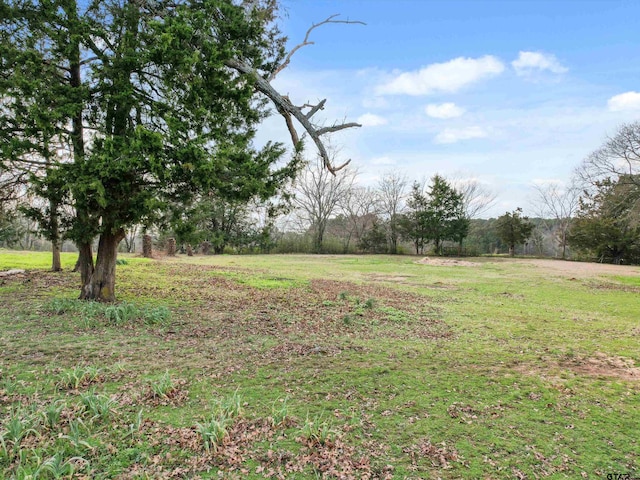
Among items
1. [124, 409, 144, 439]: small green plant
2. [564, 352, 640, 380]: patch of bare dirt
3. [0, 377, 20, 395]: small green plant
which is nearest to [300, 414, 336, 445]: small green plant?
[124, 409, 144, 439]: small green plant

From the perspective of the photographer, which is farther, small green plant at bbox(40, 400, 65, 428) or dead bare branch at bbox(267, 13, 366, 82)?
dead bare branch at bbox(267, 13, 366, 82)

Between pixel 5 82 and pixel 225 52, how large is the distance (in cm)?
319

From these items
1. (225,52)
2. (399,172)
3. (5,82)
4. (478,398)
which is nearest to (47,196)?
(5,82)

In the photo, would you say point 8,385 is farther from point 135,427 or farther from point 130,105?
point 130,105

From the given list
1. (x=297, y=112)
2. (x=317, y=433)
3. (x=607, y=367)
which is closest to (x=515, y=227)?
(x=607, y=367)

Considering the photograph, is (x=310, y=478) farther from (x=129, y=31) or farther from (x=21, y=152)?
(x=129, y=31)

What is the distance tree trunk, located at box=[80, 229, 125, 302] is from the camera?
709 centimetres

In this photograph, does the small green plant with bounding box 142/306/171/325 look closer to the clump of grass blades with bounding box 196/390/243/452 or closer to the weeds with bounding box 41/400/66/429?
the weeds with bounding box 41/400/66/429

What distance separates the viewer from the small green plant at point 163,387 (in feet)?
10.8

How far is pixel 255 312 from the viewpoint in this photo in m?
7.40

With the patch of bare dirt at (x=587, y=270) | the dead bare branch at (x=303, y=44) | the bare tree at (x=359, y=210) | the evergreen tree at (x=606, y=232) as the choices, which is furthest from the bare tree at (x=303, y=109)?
the bare tree at (x=359, y=210)

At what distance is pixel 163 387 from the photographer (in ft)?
11.1

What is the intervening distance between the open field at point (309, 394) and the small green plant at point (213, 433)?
0.05ft

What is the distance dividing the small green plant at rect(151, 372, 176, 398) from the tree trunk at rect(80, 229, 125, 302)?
4.54m
